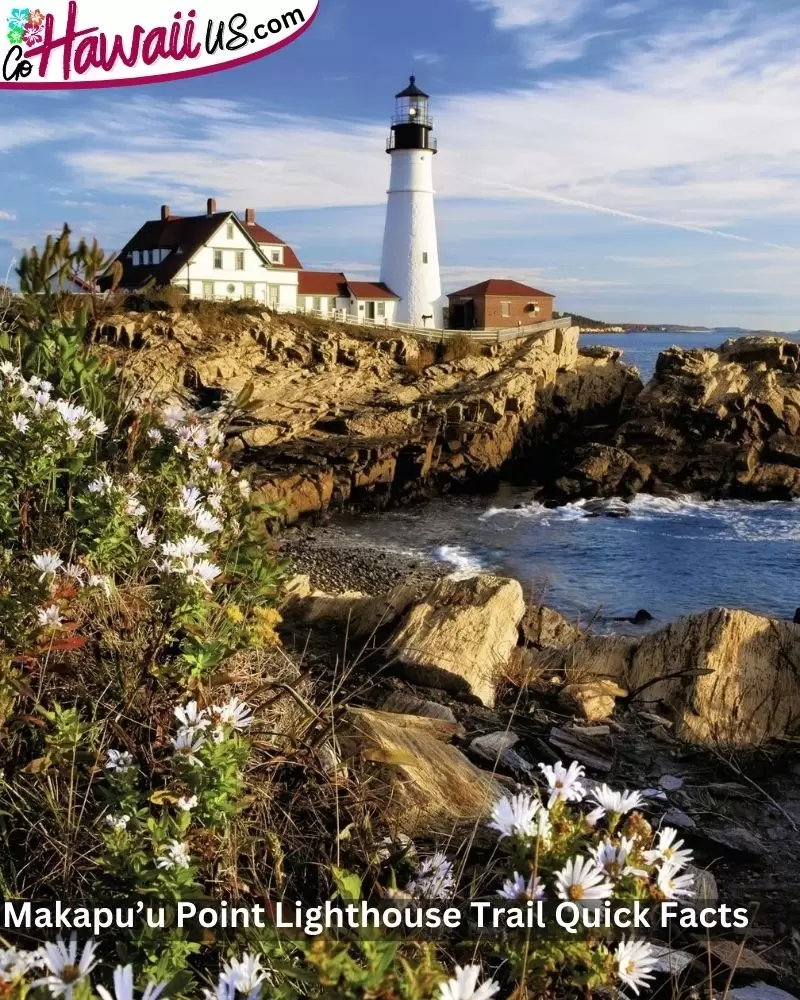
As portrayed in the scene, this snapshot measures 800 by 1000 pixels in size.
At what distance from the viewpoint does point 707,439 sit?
3497cm

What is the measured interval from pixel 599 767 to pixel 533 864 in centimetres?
345

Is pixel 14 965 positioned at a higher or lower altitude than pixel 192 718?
lower

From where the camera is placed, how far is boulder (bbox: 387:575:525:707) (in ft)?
20.5

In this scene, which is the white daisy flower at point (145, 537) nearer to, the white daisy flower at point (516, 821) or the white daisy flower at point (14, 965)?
the white daisy flower at point (14, 965)

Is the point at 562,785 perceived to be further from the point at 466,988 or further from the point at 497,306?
the point at 497,306

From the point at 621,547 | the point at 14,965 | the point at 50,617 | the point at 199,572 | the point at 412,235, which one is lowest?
the point at 621,547

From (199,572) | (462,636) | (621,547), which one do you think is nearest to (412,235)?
(621,547)

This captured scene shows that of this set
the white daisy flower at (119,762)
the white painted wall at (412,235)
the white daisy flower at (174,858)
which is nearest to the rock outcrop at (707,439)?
the white painted wall at (412,235)

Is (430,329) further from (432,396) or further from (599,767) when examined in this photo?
(599,767)

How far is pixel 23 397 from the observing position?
3.79m

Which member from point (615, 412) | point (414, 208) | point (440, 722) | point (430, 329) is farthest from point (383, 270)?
point (440, 722)

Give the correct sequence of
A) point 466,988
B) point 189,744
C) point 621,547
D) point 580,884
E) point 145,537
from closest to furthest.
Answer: point 466,988, point 580,884, point 189,744, point 145,537, point 621,547

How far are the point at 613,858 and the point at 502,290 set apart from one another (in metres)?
50.1

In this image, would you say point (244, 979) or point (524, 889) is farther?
point (524, 889)
